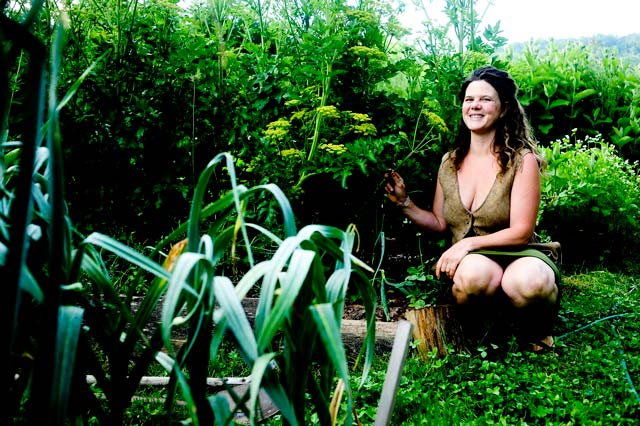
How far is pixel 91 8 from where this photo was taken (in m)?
2.95

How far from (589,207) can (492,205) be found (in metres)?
1.87

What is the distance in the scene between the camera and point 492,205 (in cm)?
282

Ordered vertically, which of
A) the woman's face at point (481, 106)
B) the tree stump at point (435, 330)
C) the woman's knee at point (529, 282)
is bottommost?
the tree stump at point (435, 330)

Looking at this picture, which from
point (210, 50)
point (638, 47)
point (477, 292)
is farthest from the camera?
point (638, 47)

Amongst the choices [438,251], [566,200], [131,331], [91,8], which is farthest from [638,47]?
[131,331]

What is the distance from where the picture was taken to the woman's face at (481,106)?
2807mm

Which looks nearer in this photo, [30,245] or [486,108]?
[30,245]

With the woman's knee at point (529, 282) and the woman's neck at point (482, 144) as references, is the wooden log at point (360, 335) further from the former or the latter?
the woman's neck at point (482, 144)

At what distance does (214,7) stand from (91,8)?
0.65 meters

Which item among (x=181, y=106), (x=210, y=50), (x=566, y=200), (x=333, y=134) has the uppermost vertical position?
(x=210, y=50)

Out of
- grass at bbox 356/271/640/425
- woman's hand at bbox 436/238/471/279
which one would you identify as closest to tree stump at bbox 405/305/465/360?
grass at bbox 356/271/640/425

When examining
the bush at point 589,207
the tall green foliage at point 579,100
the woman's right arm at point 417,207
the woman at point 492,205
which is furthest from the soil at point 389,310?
the tall green foliage at point 579,100

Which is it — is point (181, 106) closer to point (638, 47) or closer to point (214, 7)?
point (214, 7)

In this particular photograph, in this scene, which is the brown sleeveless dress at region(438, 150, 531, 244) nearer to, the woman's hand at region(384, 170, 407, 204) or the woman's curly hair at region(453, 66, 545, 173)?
the woman's curly hair at region(453, 66, 545, 173)
